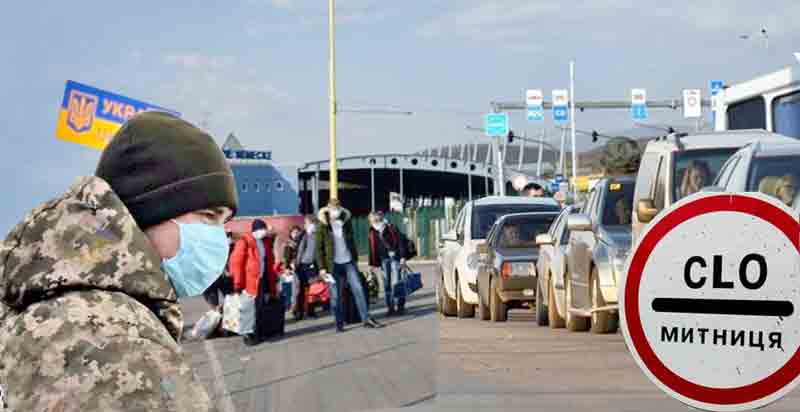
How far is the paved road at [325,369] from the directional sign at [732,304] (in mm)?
5744

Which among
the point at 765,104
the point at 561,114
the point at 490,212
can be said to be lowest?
the point at 490,212

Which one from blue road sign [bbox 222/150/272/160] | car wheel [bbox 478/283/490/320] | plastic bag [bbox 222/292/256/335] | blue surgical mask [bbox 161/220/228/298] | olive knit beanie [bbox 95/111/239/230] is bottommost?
car wheel [bbox 478/283/490/320]

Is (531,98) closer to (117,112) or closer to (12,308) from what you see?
(117,112)

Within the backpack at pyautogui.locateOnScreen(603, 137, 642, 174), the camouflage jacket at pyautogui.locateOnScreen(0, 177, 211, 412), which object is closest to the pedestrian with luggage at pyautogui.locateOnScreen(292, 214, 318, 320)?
the backpack at pyautogui.locateOnScreen(603, 137, 642, 174)

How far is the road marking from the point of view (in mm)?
11525

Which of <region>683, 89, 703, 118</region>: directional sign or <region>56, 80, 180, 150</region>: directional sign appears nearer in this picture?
<region>56, 80, 180, 150</region>: directional sign

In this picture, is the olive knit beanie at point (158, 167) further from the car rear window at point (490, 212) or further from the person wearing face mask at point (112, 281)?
the car rear window at point (490, 212)

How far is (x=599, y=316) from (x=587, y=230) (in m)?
1.31

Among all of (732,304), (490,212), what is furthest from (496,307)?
(732,304)

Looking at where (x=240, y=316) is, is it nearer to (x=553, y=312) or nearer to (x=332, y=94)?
(x=553, y=312)

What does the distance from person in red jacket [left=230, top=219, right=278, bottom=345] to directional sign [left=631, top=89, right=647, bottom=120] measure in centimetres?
4250

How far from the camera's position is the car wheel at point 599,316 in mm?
14789

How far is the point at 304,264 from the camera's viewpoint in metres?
22.8

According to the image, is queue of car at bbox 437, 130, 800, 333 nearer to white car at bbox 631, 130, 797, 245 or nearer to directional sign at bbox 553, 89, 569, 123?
white car at bbox 631, 130, 797, 245
